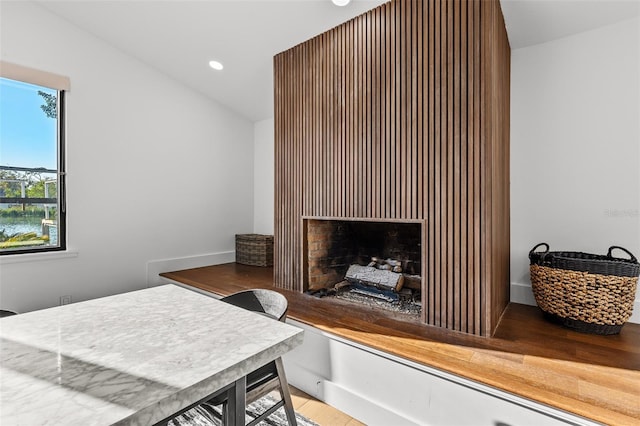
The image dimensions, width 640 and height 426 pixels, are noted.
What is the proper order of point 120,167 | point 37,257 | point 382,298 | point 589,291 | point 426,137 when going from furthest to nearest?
point 120,167 < point 37,257 < point 382,298 < point 426,137 < point 589,291

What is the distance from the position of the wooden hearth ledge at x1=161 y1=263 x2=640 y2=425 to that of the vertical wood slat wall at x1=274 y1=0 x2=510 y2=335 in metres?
0.17

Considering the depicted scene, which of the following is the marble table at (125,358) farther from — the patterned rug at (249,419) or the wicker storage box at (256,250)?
the wicker storage box at (256,250)

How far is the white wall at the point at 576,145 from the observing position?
2113 millimetres

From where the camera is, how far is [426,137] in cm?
203

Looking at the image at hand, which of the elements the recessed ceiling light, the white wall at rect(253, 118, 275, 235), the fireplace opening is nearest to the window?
the recessed ceiling light

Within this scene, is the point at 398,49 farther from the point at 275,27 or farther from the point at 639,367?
the point at 639,367

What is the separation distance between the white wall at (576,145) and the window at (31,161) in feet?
13.0

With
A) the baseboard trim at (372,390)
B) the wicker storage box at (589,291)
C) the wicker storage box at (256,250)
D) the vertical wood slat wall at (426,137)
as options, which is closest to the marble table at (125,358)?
the baseboard trim at (372,390)

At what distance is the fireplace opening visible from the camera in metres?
2.55

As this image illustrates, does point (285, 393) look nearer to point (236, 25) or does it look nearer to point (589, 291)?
point (589, 291)

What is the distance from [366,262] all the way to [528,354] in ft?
5.30

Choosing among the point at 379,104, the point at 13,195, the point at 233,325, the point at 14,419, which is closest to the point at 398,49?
the point at 379,104

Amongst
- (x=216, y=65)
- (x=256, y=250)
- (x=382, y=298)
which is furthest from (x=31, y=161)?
(x=382, y=298)

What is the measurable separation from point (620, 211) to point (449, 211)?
124 cm
